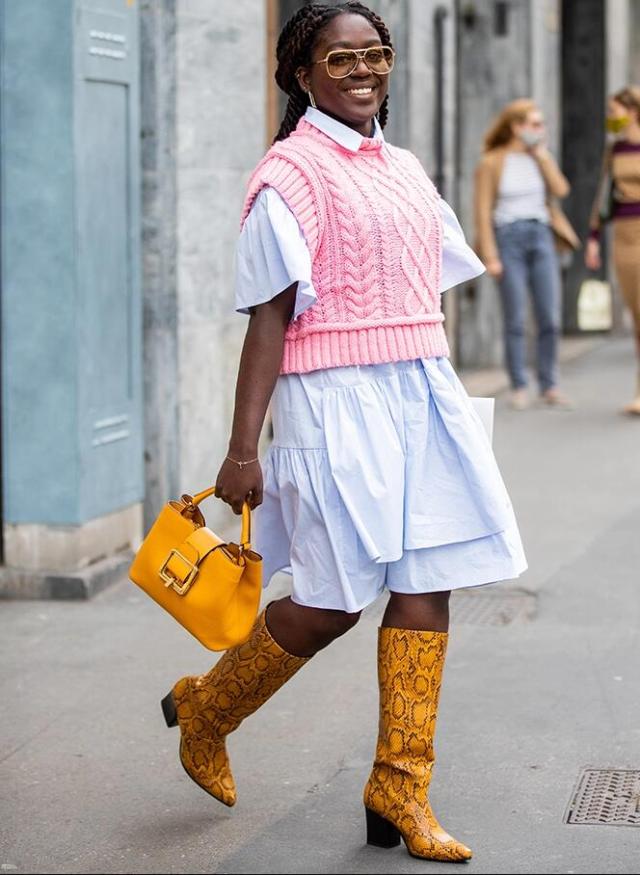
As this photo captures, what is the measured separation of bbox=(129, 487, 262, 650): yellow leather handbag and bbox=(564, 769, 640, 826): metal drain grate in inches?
38.0

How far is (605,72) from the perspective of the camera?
56.3 feet

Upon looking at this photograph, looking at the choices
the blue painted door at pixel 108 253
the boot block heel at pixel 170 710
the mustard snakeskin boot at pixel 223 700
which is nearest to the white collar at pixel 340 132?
the mustard snakeskin boot at pixel 223 700

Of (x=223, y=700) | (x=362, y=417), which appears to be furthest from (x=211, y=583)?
(x=362, y=417)

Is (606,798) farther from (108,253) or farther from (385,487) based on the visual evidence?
(108,253)

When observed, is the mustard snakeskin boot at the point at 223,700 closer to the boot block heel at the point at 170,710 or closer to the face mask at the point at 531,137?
the boot block heel at the point at 170,710

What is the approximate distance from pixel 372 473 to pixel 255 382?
32 cm

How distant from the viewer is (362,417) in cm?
393

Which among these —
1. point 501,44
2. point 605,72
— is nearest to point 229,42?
point 501,44

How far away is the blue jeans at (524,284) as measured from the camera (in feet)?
36.9

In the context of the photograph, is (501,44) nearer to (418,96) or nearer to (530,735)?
(418,96)

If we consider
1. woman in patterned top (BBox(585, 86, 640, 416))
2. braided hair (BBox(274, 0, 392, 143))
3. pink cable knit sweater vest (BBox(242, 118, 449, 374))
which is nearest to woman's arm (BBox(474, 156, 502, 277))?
woman in patterned top (BBox(585, 86, 640, 416))

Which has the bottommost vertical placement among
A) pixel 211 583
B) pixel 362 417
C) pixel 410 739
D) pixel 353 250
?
pixel 410 739

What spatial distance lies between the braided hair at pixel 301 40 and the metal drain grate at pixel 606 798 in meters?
1.77

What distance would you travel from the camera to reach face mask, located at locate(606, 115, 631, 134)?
35.8ft
